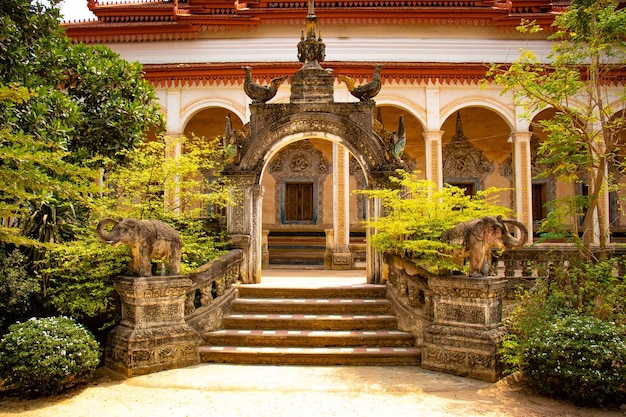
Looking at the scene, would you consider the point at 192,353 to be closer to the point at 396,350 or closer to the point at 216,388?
the point at 216,388

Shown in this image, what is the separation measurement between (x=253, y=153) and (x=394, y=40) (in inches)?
434

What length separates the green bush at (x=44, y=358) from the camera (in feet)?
18.7

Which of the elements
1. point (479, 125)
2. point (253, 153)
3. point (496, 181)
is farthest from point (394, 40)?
point (253, 153)

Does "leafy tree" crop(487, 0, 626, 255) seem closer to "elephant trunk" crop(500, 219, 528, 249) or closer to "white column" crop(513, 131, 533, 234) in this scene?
"elephant trunk" crop(500, 219, 528, 249)

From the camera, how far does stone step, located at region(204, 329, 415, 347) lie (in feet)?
24.5

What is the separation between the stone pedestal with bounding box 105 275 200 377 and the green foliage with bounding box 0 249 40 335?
51.5 inches

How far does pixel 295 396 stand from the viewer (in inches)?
231

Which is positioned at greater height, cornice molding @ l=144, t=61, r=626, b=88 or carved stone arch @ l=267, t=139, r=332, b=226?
cornice molding @ l=144, t=61, r=626, b=88

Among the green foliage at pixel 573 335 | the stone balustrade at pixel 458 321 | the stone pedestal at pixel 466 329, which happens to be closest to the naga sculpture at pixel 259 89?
the stone balustrade at pixel 458 321

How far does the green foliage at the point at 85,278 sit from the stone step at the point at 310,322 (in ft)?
5.74

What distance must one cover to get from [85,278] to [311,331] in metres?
3.33

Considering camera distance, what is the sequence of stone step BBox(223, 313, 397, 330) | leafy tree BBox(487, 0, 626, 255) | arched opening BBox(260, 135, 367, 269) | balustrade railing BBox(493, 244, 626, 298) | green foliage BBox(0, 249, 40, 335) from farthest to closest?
arched opening BBox(260, 135, 367, 269), balustrade railing BBox(493, 244, 626, 298), stone step BBox(223, 313, 397, 330), leafy tree BBox(487, 0, 626, 255), green foliage BBox(0, 249, 40, 335)

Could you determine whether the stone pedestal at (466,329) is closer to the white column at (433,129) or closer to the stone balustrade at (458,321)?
the stone balustrade at (458,321)

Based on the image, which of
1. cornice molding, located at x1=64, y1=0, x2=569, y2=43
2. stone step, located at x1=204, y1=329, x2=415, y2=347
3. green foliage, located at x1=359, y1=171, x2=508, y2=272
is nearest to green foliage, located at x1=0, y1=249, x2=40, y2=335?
stone step, located at x1=204, y1=329, x2=415, y2=347
